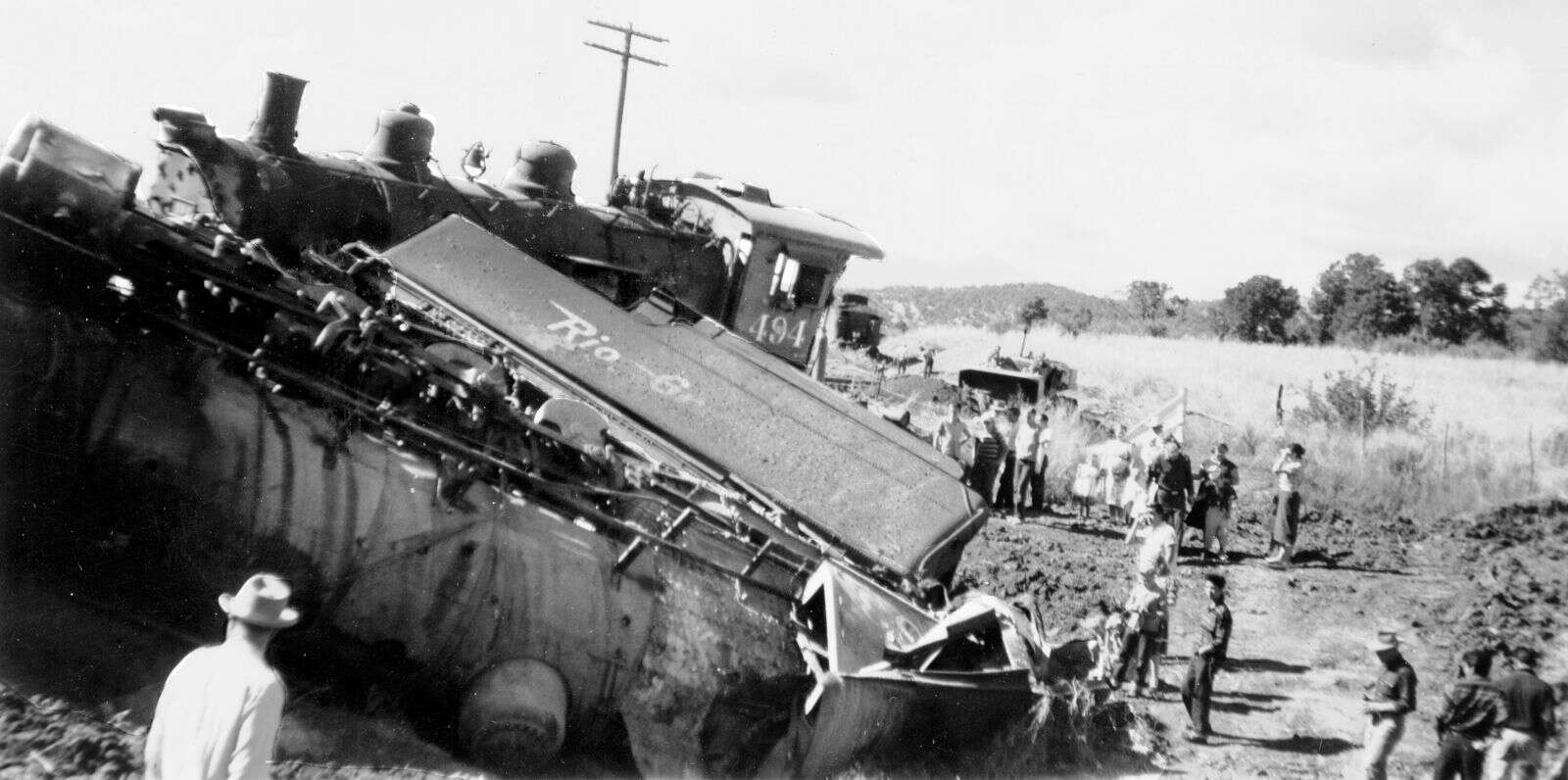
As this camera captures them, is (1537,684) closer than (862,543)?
Yes

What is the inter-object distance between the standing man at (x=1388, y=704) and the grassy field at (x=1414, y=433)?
434 inches

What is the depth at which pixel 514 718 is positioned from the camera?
16.3 feet

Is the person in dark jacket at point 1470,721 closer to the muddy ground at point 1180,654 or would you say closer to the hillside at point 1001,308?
the muddy ground at point 1180,654

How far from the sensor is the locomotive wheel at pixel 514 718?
4941mm

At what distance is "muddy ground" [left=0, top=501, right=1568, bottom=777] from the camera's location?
4.22m

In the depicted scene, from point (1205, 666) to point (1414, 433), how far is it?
46.4 ft

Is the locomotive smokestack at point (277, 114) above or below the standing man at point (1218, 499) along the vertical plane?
above

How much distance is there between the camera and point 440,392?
5.18 metres

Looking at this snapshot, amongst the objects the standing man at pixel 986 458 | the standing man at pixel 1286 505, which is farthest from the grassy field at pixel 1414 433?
the standing man at pixel 1286 505

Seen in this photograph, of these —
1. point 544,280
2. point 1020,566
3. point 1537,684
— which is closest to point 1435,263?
point 1020,566

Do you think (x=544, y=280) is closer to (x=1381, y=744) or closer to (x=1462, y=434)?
(x=1381, y=744)

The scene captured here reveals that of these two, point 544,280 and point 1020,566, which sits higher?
point 544,280

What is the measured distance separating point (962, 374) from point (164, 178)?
63.2ft

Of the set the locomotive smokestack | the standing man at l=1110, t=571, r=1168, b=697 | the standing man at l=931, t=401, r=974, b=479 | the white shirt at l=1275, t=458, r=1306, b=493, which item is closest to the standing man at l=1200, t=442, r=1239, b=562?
the white shirt at l=1275, t=458, r=1306, b=493
